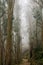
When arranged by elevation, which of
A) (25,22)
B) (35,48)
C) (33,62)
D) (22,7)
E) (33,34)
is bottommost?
(33,62)

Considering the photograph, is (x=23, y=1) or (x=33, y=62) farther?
(x=23, y=1)

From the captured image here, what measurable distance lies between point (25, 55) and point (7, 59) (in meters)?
0.53

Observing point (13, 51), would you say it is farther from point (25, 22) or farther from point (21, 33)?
point (25, 22)

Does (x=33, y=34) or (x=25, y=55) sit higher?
(x=33, y=34)

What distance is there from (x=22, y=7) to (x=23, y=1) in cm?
18

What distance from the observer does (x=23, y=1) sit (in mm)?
5105

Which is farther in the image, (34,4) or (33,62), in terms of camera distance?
(34,4)

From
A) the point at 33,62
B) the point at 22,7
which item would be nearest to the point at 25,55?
the point at 33,62

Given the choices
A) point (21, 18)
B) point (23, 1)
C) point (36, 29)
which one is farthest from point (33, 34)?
point (23, 1)

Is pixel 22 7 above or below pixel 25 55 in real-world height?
above

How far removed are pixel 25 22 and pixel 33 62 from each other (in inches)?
46.2

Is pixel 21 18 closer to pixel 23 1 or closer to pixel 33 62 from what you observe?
pixel 23 1

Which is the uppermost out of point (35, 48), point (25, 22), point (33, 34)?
point (25, 22)

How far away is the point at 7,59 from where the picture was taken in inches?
187
